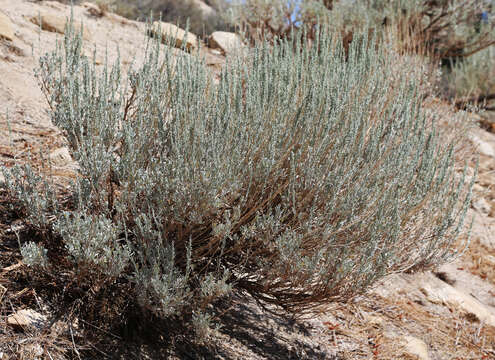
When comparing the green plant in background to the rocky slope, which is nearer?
the rocky slope

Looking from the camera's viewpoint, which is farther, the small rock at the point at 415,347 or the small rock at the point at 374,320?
the small rock at the point at 374,320

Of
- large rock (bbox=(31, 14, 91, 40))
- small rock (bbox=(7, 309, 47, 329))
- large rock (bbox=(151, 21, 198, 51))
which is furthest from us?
large rock (bbox=(31, 14, 91, 40))

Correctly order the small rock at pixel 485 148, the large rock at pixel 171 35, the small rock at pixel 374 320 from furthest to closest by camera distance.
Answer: the small rock at pixel 485 148 < the small rock at pixel 374 320 < the large rock at pixel 171 35

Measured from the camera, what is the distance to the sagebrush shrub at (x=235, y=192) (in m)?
2.00

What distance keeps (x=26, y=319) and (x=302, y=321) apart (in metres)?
1.77

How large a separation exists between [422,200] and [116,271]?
1603mm

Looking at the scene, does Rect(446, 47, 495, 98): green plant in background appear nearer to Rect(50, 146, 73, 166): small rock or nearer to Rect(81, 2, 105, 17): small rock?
Rect(81, 2, 105, 17): small rock

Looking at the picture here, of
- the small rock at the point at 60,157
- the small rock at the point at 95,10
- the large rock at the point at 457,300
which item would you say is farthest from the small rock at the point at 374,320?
Result: the small rock at the point at 95,10

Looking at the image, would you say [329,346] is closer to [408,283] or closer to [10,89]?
[408,283]

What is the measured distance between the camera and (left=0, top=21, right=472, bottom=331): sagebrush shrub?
6.56 ft

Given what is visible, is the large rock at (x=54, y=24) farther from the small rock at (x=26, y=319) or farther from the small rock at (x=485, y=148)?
the small rock at (x=485, y=148)

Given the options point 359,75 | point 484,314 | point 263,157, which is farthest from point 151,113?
point 484,314

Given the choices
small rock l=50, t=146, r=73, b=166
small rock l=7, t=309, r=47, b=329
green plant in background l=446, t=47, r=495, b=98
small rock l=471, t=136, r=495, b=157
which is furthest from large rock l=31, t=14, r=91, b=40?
green plant in background l=446, t=47, r=495, b=98

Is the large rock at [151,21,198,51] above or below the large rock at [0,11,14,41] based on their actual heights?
above
